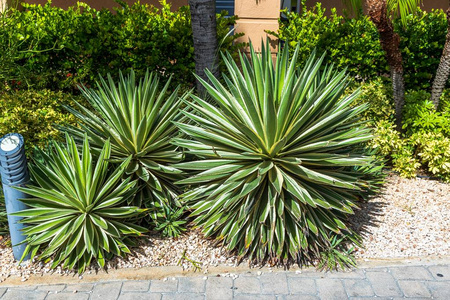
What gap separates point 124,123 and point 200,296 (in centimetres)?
176

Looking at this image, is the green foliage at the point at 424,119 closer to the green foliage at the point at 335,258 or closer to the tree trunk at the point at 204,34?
the green foliage at the point at 335,258

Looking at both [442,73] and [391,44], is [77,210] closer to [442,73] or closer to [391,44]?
[391,44]

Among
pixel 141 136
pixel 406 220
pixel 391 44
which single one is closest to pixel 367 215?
pixel 406 220

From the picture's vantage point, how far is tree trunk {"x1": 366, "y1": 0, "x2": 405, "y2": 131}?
516 centimetres

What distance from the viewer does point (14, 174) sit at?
390 cm

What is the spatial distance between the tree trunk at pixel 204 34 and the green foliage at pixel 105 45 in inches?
45.3

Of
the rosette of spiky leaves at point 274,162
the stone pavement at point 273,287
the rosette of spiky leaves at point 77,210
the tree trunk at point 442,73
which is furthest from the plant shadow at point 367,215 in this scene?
the rosette of spiky leaves at point 77,210

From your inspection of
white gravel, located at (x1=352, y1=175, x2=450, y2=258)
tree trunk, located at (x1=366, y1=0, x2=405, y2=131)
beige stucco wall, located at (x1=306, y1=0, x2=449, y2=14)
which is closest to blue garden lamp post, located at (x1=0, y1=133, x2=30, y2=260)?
white gravel, located at (x1=352, y1=175, x2=450, y2=258)

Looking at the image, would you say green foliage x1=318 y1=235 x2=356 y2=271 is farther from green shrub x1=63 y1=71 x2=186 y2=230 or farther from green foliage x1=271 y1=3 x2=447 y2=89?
green foliage x1=271 y1=3 x2=447 y2=89

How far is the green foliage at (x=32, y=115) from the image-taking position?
5.17 metres

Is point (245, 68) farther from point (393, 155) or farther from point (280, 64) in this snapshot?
point (393, 155)

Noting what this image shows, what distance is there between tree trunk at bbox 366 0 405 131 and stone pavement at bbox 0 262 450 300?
2.47 metres

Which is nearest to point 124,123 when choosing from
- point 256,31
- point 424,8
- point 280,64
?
point 280,64

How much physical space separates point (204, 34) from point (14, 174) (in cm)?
267
